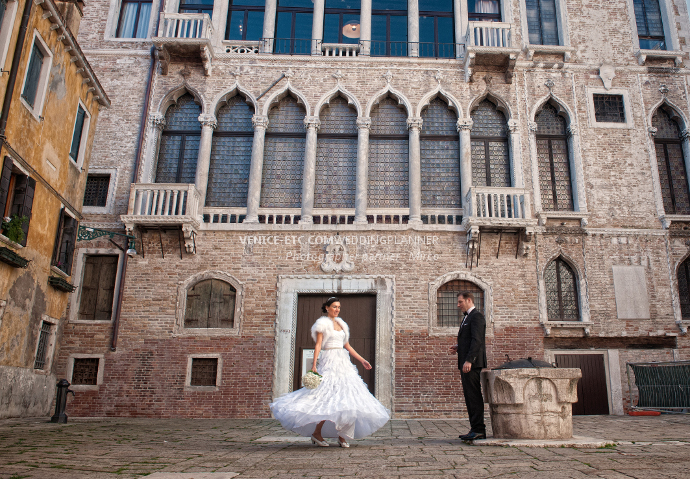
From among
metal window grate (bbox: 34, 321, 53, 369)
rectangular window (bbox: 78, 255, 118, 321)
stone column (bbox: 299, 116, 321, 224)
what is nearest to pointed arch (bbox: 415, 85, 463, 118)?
stone column (bbox: 299, 116, 321, 224)

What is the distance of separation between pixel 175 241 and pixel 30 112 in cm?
452

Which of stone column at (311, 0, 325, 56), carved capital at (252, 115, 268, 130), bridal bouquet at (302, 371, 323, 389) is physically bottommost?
bridal bouquet at (302, 371, 323, 389)

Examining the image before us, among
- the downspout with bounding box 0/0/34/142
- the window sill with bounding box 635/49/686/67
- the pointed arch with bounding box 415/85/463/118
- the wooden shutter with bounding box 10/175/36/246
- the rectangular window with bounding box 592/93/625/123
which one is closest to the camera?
the downspout with bounding box 0/0/34/142

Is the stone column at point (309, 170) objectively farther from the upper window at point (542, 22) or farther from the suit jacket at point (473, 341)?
the suit jacket at point (473, 341)

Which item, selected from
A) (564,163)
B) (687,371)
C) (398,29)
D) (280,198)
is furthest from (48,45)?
(687,371)

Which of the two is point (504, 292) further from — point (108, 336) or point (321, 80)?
point (108, 336)

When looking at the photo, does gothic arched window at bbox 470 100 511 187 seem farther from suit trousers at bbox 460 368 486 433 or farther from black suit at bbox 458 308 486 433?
suit trousers at bbox 460 368 486 433

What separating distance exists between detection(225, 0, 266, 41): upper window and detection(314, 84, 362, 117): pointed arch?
10.4 feet

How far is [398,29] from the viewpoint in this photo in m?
17.1

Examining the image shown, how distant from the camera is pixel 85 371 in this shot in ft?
44.2

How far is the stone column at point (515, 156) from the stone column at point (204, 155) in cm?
811

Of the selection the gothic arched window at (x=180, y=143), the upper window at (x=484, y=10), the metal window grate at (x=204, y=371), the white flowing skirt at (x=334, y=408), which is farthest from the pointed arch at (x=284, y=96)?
the white flowing skirt at (x=334, y=408)

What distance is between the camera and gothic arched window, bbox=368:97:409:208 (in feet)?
49.3

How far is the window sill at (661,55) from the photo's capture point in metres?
15.9
